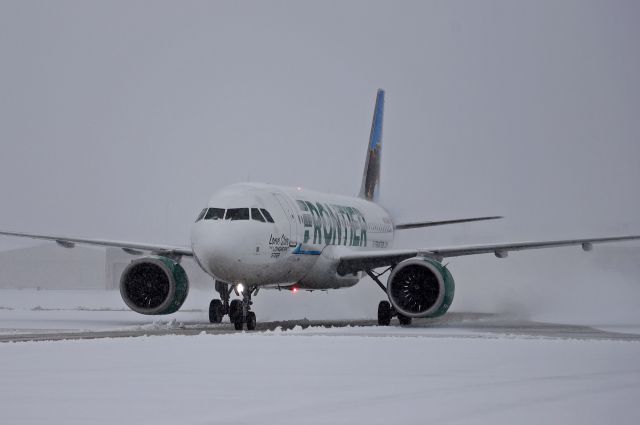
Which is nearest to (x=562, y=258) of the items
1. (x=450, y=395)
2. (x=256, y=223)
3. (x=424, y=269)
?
(x=424, y=269)

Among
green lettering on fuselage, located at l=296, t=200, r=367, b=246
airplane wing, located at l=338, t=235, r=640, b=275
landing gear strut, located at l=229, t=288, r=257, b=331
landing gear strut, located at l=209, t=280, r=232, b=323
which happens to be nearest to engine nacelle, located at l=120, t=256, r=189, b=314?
landing gear strut, located at l=209, t=280, r=232, b=323

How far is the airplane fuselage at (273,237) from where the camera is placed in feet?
88.9

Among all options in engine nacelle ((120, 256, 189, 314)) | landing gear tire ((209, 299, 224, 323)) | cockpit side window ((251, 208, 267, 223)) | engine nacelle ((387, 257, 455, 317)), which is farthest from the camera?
landing gear tire ((209, 299, 224, 323))

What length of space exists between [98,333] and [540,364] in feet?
39.0

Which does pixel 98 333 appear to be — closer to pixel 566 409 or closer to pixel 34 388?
pixel 34 388

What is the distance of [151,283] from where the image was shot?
3050 centimetres

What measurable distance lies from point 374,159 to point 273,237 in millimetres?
16471

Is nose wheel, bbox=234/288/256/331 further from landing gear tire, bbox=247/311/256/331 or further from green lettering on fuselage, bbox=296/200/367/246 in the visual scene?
green lettering on fuselage, bbox=296/200/367/246

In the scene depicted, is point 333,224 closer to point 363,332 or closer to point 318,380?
point 363,332

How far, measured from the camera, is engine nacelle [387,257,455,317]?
96.6ft

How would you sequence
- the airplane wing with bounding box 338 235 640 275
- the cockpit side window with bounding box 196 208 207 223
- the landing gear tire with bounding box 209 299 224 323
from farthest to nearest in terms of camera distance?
the landing gear tire with bounding box 209 299 224 323 < the airplane wing with bounding box 338 235 640 275 < the cockpit side window with bounding box 196 208 207 223

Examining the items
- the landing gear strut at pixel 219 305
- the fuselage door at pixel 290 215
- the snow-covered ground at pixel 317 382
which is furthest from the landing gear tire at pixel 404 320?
the snow-covered ground at pixel 317 382

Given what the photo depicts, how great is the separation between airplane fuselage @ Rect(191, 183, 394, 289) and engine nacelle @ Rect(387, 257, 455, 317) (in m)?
2.70

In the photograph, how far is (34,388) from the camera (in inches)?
510
